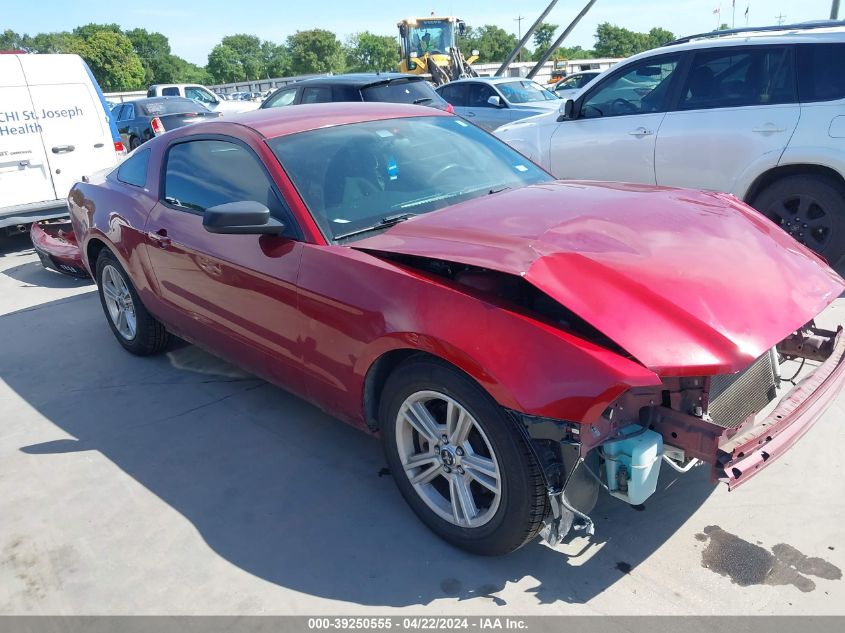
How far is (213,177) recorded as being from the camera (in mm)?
3787

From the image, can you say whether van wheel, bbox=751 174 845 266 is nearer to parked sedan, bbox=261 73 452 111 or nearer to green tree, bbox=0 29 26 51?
parked sedan, bbox=261 73 452 111

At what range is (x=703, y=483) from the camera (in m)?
3.03

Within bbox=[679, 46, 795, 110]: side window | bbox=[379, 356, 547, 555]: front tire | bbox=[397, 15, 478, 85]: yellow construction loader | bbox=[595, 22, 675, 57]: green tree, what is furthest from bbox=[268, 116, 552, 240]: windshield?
bbox=[595, 22, 675, 57]: green tree

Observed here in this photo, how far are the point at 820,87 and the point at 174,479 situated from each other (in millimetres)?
5377

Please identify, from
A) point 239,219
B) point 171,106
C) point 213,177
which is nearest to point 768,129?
point 213,177

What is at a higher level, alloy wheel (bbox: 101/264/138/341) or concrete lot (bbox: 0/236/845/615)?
alloy wheel (bbox: 101/264/138/341)

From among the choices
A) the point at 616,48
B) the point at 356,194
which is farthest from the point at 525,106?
the point at 616,48

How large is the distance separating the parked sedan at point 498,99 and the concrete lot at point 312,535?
29.6 ft

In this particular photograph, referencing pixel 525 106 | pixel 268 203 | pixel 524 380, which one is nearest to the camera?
pixel 524 380

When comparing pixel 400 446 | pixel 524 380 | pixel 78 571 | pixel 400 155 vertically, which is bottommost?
pixel 78 571

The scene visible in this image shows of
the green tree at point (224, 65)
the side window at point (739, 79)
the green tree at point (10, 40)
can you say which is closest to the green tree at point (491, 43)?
the green tree at point (224, 65)

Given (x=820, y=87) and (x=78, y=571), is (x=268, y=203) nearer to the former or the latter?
(x=78, y=571)

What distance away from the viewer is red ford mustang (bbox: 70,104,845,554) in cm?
225

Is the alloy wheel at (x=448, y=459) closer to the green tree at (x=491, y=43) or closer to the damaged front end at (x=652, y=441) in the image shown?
the damaged front end at (x=652, y=441)
